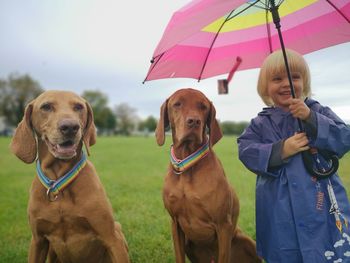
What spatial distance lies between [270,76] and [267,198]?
1232 millimetres

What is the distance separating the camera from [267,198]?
12.2 ft

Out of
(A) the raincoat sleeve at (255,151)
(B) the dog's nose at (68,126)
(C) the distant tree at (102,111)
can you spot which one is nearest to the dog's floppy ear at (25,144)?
(B) the dog's nose at (68,126)

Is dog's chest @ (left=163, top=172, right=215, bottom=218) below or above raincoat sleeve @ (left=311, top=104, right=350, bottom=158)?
below

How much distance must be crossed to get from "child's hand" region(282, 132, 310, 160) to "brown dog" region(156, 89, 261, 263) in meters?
0.69

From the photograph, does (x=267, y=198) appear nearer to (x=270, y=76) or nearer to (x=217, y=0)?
(x=270, y=76)

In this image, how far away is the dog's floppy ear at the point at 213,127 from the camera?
393 centimetres

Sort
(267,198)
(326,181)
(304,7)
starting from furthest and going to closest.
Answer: (304,7), (267,198), (326,181)

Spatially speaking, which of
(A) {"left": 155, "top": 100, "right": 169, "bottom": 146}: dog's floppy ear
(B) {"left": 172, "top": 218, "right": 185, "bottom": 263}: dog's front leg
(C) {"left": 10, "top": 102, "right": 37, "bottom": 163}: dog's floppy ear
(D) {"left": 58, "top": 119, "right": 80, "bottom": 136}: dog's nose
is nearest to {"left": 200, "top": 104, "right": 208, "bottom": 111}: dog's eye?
(A) {"left": 155, "top": 100, "right": 169, "bottom": 146}: dog's floppy ear

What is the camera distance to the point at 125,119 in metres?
119

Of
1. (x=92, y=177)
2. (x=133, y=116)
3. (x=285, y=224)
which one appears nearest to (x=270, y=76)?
(x=285, y=224)

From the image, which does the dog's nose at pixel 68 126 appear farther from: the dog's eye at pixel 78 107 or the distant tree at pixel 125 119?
the distant tree at pixel 125 119

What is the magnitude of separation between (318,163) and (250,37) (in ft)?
5.73

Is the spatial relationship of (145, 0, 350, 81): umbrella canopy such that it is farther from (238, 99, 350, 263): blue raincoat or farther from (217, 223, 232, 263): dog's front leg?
(217, 223, 232, 263): dog's front leg

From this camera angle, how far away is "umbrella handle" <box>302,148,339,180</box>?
3.36 meters
